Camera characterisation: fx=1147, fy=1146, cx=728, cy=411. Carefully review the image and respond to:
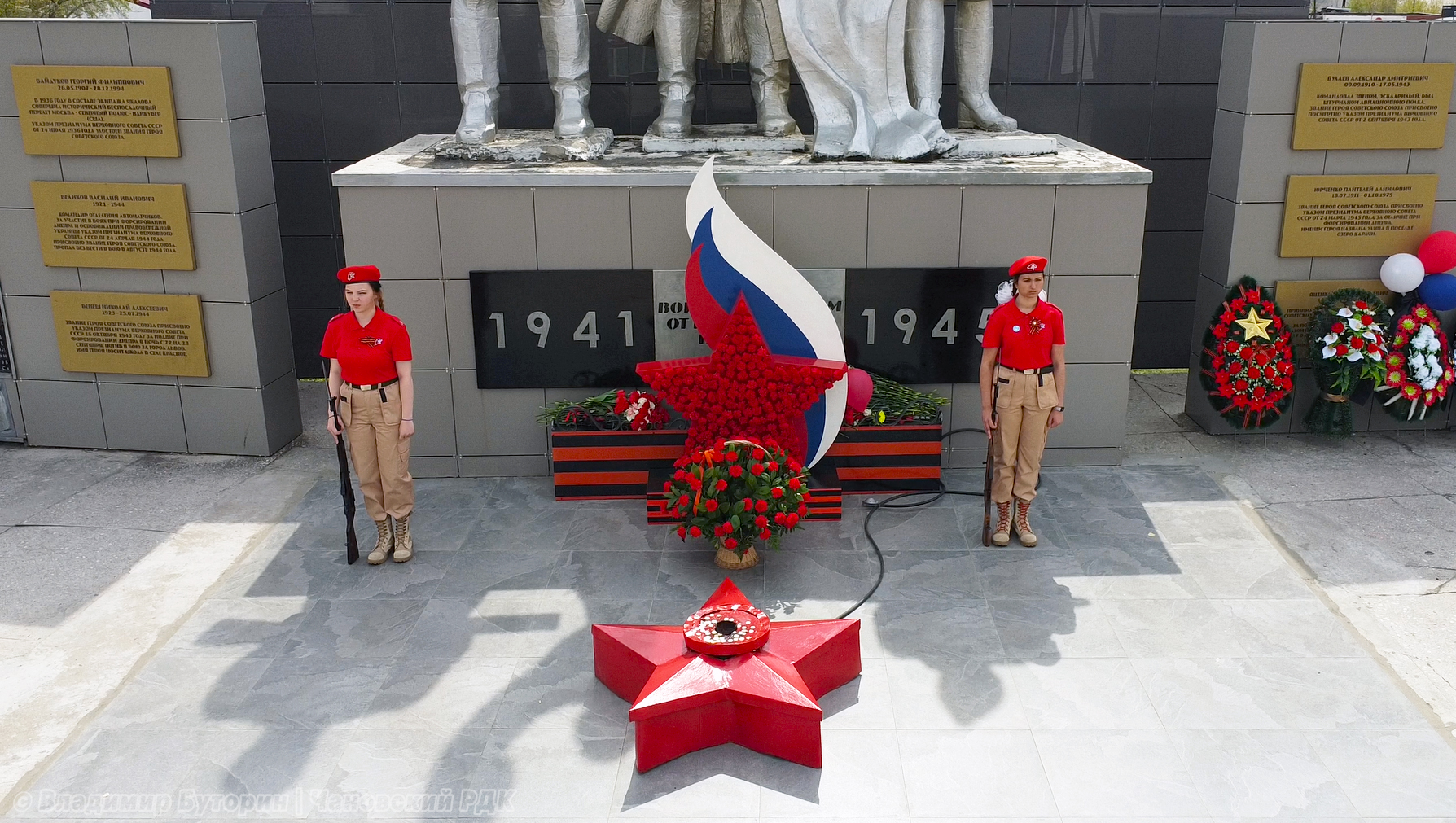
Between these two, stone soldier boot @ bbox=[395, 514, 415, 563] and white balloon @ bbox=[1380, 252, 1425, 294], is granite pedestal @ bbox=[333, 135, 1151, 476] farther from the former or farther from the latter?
white balloon @ bbox=[1380, 252, 1425, 294]

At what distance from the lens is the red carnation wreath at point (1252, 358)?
285 inches

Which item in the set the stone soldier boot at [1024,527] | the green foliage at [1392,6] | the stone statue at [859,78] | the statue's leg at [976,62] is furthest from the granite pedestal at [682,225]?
the green foliage at [1392,6]

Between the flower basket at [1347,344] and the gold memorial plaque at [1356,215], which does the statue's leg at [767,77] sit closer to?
the gold memorial plaque at [1356,215]

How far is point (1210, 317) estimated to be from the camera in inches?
299

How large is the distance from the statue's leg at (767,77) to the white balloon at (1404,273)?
3.88 meters

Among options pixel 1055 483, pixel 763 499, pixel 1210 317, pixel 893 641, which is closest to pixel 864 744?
pixel 893 641

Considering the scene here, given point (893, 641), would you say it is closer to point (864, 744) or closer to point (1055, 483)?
point (864, 744)

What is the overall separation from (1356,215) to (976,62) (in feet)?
8.55

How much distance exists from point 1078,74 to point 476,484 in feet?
17.3

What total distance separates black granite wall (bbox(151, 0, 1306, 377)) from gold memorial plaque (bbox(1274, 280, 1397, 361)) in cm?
153

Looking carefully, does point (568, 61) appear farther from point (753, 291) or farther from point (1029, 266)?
point (1029, 266)

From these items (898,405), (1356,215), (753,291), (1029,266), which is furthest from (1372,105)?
(753,291)

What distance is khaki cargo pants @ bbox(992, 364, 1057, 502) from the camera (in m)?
5.81

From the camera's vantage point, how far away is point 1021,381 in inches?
228
